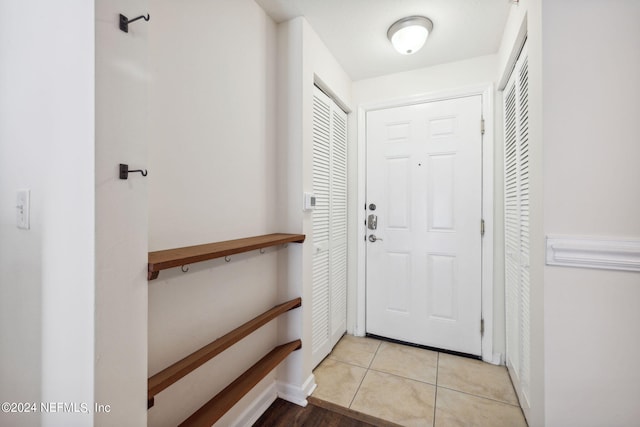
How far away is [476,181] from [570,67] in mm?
1172

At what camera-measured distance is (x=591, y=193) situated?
0.97 metres

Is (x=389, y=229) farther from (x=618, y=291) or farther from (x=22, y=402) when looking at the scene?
(x=22, y=402)

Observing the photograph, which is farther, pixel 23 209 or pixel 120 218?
pixel 23 209

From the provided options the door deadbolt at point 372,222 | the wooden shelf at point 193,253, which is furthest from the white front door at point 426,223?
the wooden shelf at point 193,253

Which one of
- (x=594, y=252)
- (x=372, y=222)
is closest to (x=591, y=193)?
(x=594, y=252)

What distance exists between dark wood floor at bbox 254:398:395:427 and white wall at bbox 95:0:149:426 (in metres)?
0.92

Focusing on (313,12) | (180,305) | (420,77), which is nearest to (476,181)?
(420,77)

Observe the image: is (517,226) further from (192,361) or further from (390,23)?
(192,361)

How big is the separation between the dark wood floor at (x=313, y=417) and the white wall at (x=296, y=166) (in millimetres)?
88

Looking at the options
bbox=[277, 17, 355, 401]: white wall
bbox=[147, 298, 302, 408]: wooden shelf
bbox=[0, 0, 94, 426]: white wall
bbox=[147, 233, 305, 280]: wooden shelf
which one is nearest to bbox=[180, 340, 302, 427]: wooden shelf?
bbox=[277, 17, 355, 401]: white wall

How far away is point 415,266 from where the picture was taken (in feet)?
7.49

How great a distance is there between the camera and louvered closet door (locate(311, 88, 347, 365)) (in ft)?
6.41

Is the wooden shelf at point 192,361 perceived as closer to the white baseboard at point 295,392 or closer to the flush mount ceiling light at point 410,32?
the white baseboard at point 295,392

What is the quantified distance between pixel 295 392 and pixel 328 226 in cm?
112
